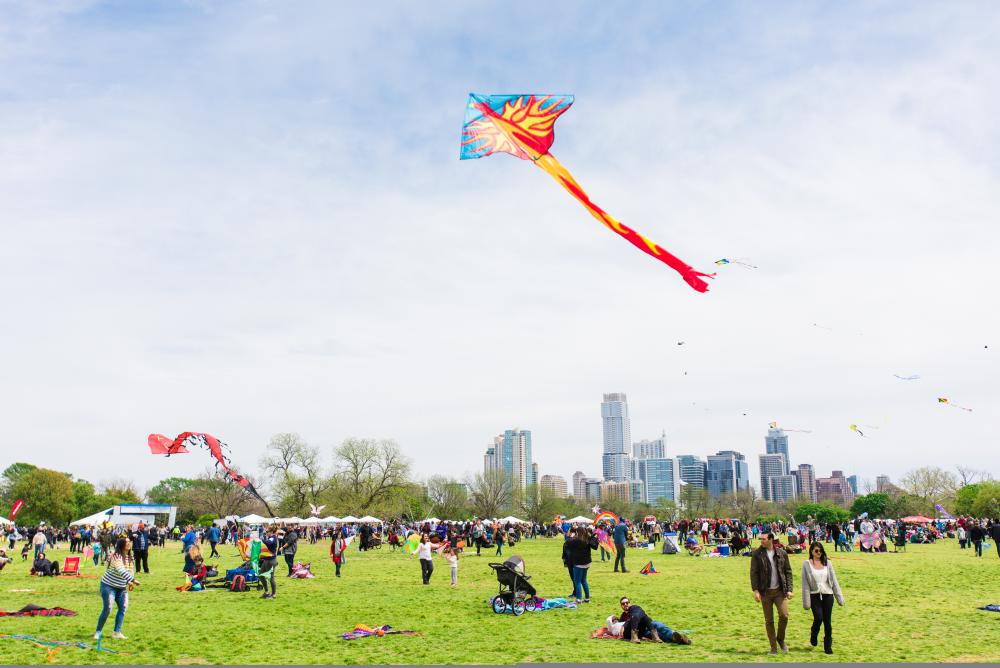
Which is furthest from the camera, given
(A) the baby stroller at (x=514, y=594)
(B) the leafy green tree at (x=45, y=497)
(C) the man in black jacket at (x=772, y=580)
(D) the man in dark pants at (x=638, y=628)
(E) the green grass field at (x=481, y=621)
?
(B) the leafy green tree at (x=45, y=497)

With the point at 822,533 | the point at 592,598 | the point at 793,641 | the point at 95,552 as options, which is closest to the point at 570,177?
the point at 793,641

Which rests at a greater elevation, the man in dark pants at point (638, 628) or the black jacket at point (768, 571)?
the black jacket at point (768, 571)

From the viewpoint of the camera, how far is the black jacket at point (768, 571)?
407 inches

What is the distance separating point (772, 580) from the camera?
1033 centimetres

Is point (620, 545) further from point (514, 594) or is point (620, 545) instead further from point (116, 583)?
point (116, 583)

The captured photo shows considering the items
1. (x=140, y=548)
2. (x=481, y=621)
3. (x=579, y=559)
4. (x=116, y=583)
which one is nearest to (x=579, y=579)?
(x=579, y=559)

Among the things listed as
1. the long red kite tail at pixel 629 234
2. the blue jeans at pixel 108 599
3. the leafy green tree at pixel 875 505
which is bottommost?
the leafy green tree at pixel 875 505

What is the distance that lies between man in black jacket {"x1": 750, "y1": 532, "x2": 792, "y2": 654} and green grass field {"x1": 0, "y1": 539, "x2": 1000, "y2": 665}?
467 mm

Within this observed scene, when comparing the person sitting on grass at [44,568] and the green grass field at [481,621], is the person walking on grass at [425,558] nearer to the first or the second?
the green grass field at [481,621]

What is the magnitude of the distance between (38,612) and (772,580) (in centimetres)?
1235

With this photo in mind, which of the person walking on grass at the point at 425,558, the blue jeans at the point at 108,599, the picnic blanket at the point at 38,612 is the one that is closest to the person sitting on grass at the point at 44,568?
the picnic blanket at the point at 38,612

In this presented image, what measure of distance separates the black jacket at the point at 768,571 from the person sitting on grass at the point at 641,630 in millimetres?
1355

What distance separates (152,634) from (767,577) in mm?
9014

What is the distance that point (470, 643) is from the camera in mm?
11016
